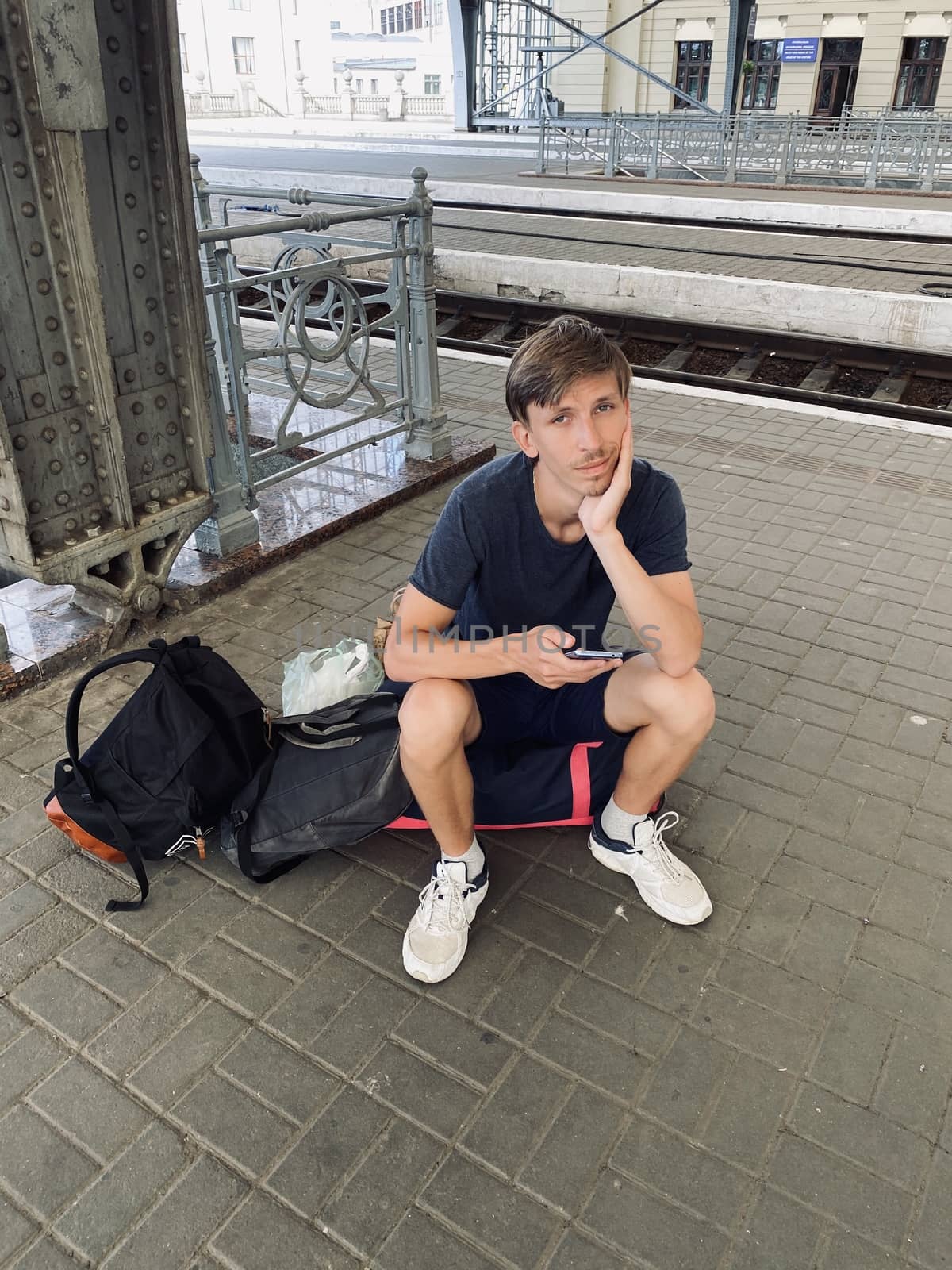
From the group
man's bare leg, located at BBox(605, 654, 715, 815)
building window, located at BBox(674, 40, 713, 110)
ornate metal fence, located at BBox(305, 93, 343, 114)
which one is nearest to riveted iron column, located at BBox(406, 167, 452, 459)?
man's bare leg, located at BBox(605, 654, 715, 815)

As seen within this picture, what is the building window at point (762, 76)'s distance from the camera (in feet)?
90.1

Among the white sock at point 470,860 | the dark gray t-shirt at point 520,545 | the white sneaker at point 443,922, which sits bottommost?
the white sneaker at point 443,922

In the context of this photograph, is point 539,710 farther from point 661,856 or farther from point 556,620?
point 661,856

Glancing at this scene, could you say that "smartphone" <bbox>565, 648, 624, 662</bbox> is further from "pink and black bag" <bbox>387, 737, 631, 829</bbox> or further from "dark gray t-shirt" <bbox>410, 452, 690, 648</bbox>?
"pink and black bag" <bbox>387, 737, 631, 829</bbox>

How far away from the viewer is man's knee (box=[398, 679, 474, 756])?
2.33 metres

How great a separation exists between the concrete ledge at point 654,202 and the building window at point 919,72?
13.1 m

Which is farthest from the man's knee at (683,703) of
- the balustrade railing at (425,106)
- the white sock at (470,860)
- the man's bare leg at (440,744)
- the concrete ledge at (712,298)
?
the balustrade railing at (425,106)

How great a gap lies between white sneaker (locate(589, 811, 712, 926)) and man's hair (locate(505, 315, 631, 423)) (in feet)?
4.03

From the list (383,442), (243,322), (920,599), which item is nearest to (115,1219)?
(920,599)

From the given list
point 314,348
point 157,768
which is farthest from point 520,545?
point 314,348

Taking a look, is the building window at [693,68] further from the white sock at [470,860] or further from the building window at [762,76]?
the white sock at [470,860]

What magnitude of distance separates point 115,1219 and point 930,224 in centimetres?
1595

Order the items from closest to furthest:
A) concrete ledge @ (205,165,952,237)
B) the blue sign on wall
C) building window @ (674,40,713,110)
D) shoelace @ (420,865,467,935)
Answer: shoelace @ (420,865,467,935) → concrete ledge @ (205,165,952,237) → the blue sign on wall → building window @ (674,40,713,110)

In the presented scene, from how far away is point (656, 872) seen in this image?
8.71ft
